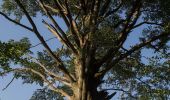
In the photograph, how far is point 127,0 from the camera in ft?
59.3

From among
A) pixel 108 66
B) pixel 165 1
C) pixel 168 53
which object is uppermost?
pixel 165 1

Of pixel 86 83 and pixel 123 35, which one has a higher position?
pixel 123 35

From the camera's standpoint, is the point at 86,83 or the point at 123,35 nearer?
the point at 86,83

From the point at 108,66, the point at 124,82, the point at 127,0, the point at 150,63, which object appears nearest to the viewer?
the point at 108,66

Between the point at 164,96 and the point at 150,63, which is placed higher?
the point at 150,63

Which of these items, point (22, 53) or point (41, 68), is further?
point (41, 68)

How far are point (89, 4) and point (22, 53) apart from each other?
411 cm

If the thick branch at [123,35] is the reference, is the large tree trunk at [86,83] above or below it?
below

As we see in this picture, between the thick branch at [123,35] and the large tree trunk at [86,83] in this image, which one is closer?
the large tree trunk at [86,83]

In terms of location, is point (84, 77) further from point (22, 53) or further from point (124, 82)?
point (124, 82)

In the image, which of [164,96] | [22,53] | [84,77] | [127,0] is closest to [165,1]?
[127,0]

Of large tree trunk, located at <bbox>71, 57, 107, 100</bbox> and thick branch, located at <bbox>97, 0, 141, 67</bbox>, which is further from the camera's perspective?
thick branch, located at <bbox>97, 0, 141, 67</bbox>

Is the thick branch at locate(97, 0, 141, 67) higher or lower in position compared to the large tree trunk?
higher

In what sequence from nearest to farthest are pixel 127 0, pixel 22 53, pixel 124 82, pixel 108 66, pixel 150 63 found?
pixel 22 53 < pixel 108 66 < pixel 150 63 < pixel 127 0 < pixel 124 82
